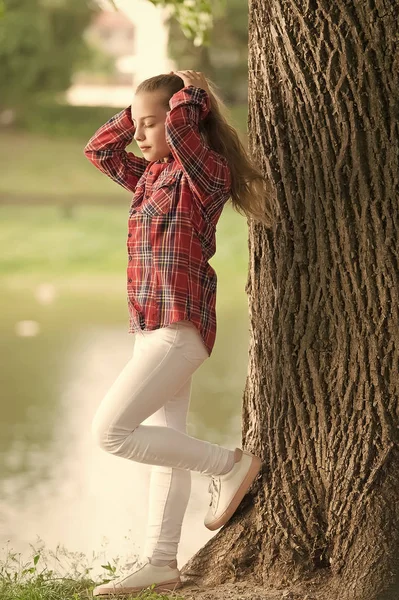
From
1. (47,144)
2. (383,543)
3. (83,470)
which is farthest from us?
(47,144)

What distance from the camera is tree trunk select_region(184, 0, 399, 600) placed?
9.26 ft

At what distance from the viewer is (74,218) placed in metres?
16.4

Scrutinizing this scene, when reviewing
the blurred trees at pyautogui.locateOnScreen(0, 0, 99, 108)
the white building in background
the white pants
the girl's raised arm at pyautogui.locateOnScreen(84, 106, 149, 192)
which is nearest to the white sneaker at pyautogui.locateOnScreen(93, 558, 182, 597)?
the white pants

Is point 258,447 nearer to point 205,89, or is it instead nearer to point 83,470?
point 205,89

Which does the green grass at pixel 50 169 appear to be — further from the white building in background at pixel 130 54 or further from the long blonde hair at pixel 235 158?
the long blonde hair at pixel 235 158

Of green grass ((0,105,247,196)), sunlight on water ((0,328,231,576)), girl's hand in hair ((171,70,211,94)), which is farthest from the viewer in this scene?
green grass ((0,105,247,196))

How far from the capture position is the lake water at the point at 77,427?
4.36 meters

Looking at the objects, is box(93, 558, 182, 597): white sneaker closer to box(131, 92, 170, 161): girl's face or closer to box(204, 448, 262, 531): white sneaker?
box(204, 448, 262, 531): white sneaker

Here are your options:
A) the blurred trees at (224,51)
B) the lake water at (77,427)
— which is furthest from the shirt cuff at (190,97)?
the blurred trees at (224,51)

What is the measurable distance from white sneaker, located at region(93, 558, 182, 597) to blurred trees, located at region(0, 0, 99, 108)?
18.9 metres

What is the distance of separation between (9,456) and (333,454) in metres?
2.81

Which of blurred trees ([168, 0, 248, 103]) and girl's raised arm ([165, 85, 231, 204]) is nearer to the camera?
girl's raised arm ([165, 85, 231, 204])

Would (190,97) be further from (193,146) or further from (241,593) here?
(241,593)

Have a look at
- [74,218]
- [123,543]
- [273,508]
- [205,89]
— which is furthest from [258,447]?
[74,218]
